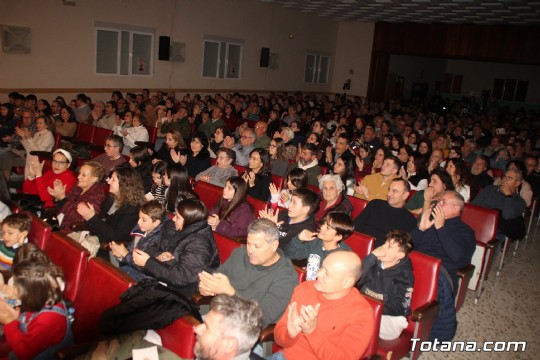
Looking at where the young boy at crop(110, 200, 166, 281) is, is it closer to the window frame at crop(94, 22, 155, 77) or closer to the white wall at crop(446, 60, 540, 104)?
the window frame at crop(94, 22, 155, 77)

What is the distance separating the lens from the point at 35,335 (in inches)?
92.3

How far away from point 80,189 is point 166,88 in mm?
8954

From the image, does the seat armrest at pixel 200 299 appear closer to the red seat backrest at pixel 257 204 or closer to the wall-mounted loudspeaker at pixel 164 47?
the red seat backrest at pixel 257 204

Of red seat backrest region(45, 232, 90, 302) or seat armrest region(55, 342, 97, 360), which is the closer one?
seat armrest region(55, 342, 97, 360)

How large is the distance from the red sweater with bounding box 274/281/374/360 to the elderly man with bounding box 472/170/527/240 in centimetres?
333

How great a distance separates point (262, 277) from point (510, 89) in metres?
21.8

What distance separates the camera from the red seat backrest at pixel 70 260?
2912mm

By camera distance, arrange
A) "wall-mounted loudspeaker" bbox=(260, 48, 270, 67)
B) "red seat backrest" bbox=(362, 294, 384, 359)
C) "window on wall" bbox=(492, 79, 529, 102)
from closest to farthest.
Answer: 1. "red seat backrest" bbox=(362, 294, 384, 359)
2. "wall-mounted loudspeaker" bbox=(260, 48, 270, 67)
3. "window on wall" bbox=(492, 79, 529, 102)

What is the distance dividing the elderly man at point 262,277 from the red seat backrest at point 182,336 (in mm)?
334

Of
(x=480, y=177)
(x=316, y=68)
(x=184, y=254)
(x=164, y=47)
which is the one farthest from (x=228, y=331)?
(x=316, y=68)

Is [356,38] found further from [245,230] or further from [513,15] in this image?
[245,230]

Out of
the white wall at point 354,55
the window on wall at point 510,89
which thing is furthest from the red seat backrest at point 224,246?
the window on wall at point 510,89

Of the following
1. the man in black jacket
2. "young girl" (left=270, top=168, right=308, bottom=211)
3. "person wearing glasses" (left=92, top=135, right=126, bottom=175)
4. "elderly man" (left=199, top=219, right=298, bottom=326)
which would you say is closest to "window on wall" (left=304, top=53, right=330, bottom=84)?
"person wearing glasses" (left=92, top=135, right=126, bottom=175)

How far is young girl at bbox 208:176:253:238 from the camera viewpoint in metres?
4.03
